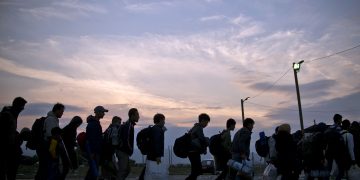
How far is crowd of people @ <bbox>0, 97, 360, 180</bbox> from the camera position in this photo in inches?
334

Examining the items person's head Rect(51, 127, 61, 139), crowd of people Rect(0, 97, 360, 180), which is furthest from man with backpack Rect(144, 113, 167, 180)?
person's head Rect(51, 127, 61, 139)

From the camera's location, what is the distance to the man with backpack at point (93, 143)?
8920 mm

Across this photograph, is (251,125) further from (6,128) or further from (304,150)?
(6,128)

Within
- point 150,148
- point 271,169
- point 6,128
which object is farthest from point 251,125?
point 6,128

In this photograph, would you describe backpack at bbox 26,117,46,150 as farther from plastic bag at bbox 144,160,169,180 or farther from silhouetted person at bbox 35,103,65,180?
plastic bag at bbox 144,160,169,180

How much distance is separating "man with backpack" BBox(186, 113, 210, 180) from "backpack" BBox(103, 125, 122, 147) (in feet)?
5.94

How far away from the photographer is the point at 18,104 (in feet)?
28.7

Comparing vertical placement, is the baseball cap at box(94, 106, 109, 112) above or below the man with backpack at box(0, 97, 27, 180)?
above

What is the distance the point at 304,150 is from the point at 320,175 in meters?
0.68

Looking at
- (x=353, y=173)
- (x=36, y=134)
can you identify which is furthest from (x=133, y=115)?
(x=353, y=173)

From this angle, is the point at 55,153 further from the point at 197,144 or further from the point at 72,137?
the point at 197,144

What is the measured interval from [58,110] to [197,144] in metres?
3.47

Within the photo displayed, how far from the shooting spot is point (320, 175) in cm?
970

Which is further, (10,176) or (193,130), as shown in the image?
(193,130)
